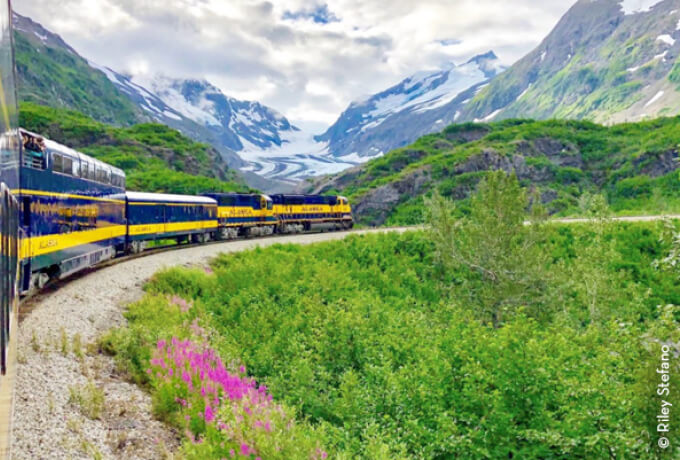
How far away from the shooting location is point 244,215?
137 ft

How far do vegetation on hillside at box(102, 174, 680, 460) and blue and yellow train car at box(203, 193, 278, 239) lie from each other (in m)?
14.1

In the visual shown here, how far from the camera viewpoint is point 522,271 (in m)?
21.7

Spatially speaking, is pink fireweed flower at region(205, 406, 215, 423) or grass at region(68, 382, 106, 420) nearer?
pink fireweed flower at region(205, 406, 215, 423)

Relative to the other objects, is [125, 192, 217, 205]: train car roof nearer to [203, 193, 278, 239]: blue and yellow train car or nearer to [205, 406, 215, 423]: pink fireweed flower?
[203, 193, 278, 239]: blue and yellow train car

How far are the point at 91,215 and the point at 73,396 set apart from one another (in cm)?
1175

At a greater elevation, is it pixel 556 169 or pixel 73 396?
pixel 556 169

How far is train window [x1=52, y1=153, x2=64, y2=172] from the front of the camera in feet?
49.1

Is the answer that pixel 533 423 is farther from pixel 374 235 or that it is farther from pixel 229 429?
pixel 374 235

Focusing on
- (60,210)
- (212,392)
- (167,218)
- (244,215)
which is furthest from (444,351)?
(244,215)

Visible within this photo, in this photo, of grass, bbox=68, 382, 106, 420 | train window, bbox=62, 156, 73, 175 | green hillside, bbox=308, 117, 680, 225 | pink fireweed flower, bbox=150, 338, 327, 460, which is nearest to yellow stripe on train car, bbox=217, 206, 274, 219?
train window, bbox=62, 156, 73, 175

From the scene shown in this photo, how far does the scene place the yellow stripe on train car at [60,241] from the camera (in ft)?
41.6

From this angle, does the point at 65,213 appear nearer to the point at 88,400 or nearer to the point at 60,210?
the point at 60,210

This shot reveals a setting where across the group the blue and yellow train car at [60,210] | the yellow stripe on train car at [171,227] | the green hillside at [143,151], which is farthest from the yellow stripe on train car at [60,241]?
the green hillside at [143,151]

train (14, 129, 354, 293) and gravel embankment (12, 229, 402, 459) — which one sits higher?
train (14, 129, 354, 293)
